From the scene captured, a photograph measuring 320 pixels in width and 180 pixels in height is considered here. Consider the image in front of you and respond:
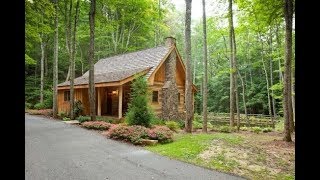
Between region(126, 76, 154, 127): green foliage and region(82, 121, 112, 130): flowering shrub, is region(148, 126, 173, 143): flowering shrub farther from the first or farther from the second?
region(82, 121, 112, 130): flowering shrub

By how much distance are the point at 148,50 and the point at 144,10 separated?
34.3 ft

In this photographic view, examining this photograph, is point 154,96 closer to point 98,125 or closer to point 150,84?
point 150,84

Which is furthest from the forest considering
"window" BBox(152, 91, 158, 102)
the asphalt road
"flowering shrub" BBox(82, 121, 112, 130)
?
the asphalt road

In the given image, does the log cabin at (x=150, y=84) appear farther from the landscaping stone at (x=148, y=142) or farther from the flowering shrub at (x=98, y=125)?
the landscaping stone at (x=148, y=142)

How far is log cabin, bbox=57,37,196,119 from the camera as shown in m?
20.5

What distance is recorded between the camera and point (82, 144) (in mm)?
10789

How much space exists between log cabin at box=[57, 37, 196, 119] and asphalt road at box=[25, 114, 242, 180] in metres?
8.69

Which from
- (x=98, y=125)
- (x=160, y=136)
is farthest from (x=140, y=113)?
(x=98, y=125)

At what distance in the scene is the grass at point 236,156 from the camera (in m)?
7.61

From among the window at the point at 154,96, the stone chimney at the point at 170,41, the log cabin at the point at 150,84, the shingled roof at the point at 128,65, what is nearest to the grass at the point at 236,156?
the log cabin at the point at 150,84

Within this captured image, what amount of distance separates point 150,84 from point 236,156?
11.8m

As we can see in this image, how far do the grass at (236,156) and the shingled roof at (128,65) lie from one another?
9564 mm
